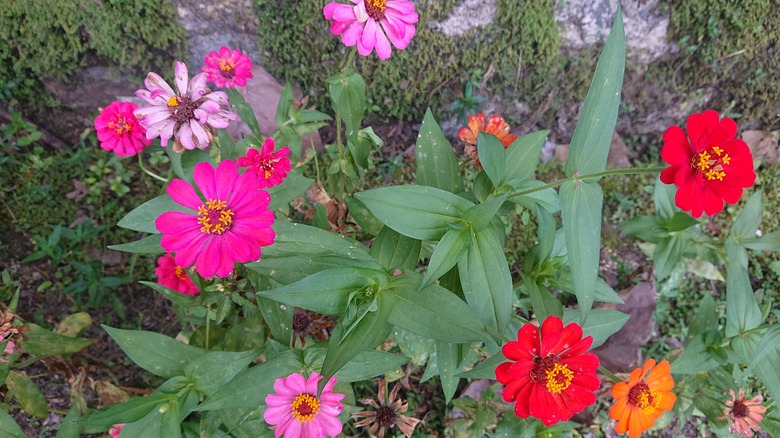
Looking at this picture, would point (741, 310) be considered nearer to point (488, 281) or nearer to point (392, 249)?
point (488, 281)

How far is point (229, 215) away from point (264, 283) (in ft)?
1.08

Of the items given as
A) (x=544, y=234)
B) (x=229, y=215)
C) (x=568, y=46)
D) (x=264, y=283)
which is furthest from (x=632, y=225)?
(x=229, y=215)

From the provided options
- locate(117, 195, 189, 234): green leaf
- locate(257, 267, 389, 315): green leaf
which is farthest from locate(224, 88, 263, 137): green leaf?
locate(257, 267, 389, 315): green leaf

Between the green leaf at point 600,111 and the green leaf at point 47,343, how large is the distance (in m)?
1.76

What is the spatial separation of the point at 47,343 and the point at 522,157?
1727 millimetres

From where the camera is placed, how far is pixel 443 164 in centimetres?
168

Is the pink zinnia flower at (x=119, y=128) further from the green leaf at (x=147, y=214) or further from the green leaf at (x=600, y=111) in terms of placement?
the green leaf at (x=600, y=111)

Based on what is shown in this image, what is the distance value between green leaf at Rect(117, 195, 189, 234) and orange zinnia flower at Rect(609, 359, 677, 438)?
148 cm

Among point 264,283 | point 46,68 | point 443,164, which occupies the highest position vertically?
point 46,68

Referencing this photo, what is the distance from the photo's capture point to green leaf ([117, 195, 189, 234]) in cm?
151

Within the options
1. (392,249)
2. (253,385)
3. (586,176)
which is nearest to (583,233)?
(586,176)

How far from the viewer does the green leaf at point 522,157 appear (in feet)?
5.38

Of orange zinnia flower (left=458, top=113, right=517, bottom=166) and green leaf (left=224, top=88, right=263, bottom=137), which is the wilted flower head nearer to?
orange zinnia flower (left=458, top=113, right=517, bottom=166)

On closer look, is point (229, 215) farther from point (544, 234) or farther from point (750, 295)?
point (750, 295)
